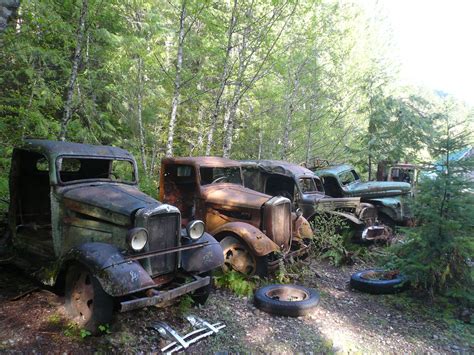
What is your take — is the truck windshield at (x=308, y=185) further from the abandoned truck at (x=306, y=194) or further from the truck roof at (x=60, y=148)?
the truck roof at (x=60, y=148)

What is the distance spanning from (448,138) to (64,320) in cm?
586

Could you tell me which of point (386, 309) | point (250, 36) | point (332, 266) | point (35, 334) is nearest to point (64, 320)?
point (35, 334)

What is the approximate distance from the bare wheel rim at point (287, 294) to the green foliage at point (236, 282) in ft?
1.12

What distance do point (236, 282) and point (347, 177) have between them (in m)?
6.41

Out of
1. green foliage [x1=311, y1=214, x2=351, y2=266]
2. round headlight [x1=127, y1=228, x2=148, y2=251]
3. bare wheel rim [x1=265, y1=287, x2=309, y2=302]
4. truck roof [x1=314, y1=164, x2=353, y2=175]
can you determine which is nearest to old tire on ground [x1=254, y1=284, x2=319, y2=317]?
bare wheel rim [x1=265, y1=287, x2=309, y2=302]

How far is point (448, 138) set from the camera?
5.47 m

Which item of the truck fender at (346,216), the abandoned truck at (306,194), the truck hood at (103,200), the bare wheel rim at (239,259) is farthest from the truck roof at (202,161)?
the truck fender at (346,216)

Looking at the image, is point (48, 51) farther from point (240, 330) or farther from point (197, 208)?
point (240, 330)

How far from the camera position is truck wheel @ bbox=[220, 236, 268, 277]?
18.3ft

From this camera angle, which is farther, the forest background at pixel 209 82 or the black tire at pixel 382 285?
the forest background at pixel 209 82

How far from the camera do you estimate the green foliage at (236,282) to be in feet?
17.2

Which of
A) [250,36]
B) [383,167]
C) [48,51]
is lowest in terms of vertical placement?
[383,167]

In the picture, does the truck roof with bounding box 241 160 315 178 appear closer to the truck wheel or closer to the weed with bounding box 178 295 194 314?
the truck wheel

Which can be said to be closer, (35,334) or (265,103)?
(35,334)
